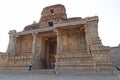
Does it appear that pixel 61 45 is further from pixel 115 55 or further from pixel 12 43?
pixel 115 55

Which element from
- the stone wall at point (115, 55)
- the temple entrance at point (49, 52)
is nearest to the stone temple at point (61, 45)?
the temple entrance at point (49, 52)

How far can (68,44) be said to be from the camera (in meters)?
16.8

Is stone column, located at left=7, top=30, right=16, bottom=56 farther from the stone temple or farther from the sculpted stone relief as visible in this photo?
the sculpted stone relief

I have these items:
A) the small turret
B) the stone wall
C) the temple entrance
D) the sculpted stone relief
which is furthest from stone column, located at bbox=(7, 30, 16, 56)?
the stone wall

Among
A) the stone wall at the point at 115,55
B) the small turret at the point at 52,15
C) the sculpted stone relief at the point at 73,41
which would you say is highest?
the small turret at the point at 52,15

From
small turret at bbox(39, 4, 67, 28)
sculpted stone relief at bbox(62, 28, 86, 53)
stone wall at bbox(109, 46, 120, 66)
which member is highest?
small turret at bbox(39, 4, 67, 28)

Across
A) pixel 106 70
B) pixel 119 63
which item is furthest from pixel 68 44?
pixel 119 63

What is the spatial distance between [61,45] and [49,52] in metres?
4.95

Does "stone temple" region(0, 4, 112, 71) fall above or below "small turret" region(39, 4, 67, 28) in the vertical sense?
below

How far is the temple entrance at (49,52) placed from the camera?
18797mm

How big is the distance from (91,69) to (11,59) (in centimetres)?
1206

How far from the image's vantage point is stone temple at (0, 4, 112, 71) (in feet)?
41.8

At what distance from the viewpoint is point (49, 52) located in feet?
65.5

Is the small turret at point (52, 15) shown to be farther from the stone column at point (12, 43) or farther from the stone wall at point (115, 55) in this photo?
the stone wall at point (115, 55)
